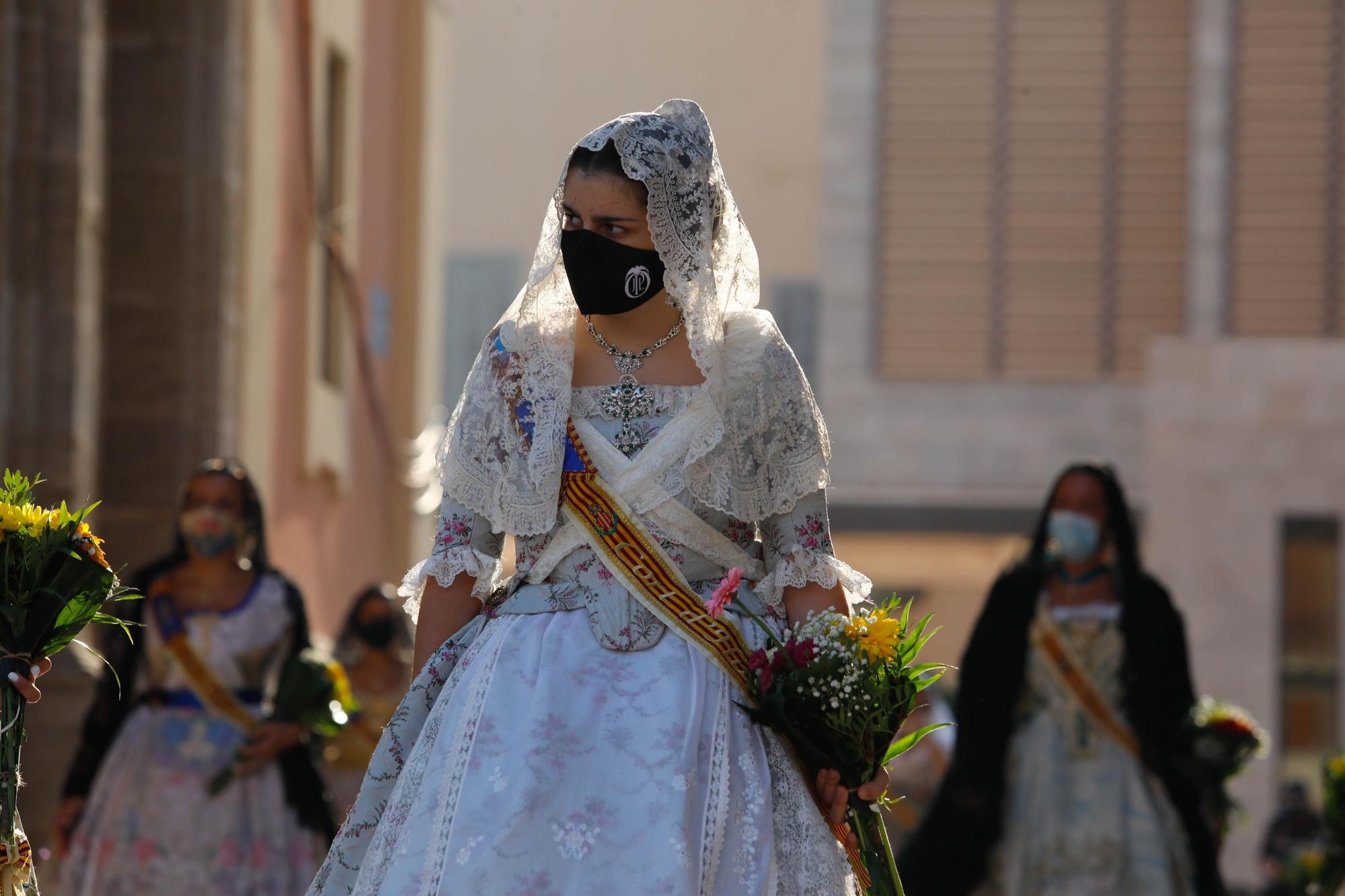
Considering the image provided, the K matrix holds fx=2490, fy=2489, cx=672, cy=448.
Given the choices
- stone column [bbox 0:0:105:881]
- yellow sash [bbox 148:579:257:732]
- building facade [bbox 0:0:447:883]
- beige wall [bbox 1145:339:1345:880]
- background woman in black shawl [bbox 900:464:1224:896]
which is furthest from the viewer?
beige wall [bbox 1145:339:1345:880]

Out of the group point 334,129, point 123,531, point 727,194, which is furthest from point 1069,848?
point 334,129

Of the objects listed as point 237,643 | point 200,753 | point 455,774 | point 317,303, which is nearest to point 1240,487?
point 317,303

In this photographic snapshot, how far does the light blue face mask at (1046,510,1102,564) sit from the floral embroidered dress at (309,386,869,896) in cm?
473

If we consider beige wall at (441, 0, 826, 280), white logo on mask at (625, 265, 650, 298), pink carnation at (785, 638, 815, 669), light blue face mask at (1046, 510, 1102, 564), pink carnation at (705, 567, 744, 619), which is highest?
beige wall at (441, 0, 826, 280)

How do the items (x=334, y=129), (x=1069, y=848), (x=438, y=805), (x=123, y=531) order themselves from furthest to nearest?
(x=334, y=129), (x=123, y=531), (x=1069, y=848), (x=438, y=805)

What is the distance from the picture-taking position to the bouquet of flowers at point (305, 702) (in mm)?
8836

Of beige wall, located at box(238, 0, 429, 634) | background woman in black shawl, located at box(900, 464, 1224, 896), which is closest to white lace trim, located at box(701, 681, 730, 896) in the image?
background woman in black shawl, located at box(900, 464, 1224, 896)

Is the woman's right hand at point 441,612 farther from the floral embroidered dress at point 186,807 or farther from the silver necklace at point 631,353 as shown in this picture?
the floral embroidered dress at point 186,807

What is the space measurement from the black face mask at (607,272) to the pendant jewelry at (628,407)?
0.52ft

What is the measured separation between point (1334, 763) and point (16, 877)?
583 cm

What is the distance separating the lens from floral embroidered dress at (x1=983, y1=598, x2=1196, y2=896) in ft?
30.5

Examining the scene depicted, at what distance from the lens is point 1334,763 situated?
9562 mm

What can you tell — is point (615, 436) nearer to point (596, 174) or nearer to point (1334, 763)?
point (596, 174)

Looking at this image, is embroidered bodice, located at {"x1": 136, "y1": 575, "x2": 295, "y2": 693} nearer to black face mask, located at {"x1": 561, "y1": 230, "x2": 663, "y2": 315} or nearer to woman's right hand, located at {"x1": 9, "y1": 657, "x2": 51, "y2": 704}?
woman's right hand, located at {"x1": 9, "y1": 657, "x2": 51, "y2": 704}
